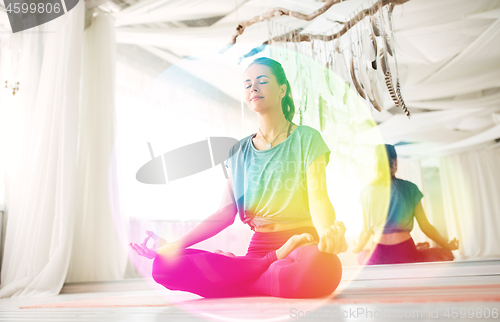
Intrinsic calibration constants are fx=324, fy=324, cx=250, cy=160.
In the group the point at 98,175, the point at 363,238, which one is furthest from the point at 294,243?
the point at 98,175

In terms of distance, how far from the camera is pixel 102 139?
6.46ft

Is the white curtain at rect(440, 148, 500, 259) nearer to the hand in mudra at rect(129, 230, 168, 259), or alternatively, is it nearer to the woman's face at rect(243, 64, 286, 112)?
the woman's face at rect(243, 64, 286, 112)

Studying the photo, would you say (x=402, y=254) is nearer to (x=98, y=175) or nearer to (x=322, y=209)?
(x=322, y=209)

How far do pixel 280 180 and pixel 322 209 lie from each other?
14cm

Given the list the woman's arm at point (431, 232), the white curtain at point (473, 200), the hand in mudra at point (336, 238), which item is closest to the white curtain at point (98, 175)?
the hand in mudra at point (336, 238)

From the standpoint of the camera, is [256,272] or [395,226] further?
[395,226]

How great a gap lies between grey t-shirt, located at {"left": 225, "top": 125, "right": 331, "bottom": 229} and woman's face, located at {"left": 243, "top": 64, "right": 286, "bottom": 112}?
106mm

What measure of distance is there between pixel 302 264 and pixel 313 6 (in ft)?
5.84

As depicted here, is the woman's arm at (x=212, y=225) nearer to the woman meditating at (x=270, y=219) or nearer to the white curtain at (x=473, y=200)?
the woman meditating at (x=270, y=219)

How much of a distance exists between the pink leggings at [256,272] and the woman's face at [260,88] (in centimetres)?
33

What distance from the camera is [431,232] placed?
77.4 inches

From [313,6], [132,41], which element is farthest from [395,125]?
[132,41]

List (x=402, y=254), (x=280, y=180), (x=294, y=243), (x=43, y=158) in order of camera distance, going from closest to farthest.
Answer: (x=294, y=243), (x=280, y=180), (x=43, y=158), (x=402, y=254)

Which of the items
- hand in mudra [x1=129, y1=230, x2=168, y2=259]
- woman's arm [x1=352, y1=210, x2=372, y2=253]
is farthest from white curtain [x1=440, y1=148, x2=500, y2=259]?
hand in mudra [x1=129, y1=230, x2=168, y2=259]
